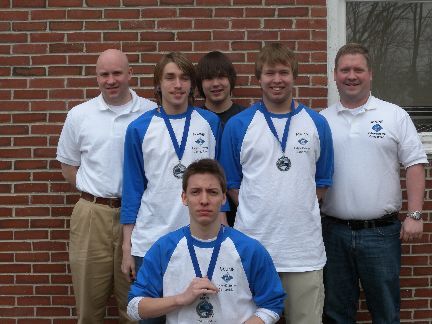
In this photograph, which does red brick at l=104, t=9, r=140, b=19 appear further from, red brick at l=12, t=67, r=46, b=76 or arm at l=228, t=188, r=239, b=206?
arm at l=228, t=188, r=239, b=206

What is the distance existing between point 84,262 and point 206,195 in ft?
4.88

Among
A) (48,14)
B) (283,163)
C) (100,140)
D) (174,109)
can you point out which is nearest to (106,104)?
(100,140)

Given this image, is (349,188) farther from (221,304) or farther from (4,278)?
Answer: (4,278)

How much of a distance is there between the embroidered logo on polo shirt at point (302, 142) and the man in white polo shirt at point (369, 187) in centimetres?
32

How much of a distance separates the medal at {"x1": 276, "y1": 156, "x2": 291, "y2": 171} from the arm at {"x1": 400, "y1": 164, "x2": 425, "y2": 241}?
81 cm

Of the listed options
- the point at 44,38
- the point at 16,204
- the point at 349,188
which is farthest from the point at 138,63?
the point at 349,188

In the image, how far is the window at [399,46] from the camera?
4.99 metres

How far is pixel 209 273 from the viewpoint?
322cm

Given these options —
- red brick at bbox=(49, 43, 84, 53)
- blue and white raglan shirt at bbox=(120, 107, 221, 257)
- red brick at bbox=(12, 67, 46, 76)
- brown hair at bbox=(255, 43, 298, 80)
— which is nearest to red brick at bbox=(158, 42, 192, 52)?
red brick at bbox=(49, 43, 84, 53)

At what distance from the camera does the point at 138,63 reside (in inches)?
192

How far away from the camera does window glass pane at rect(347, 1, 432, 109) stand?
5.00m

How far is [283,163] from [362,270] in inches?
34.3

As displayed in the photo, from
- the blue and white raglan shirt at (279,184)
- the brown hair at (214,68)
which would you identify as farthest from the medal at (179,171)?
the brown hair at (214,68)

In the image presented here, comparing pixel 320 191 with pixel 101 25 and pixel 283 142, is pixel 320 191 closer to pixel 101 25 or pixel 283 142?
pixel 283 142
